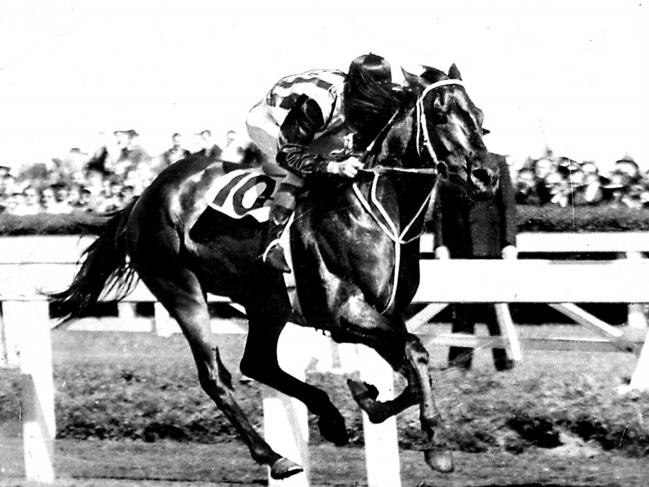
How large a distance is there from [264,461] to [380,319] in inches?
37.4

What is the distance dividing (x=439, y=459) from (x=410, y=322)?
189 centimetres

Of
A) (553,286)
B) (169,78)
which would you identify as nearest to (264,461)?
(553,286)

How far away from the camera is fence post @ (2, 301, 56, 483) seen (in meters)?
6.46

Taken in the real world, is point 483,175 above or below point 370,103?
below

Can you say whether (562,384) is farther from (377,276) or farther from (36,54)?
(36,54)

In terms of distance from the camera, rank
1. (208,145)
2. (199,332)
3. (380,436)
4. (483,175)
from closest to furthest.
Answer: (483,175) < (380,436) < (199,332) < (208,145)

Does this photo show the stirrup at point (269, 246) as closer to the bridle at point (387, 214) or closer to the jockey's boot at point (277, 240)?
the jockey's boot at point (277, 240)

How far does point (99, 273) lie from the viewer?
6.45 metres

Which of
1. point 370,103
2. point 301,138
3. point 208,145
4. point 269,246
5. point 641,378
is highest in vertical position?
point 370,103

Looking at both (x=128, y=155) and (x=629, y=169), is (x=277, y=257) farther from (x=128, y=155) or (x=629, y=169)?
(x=629, y=169)

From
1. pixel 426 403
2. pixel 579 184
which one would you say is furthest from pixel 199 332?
pixel 579 184

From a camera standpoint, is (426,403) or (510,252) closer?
(426,403)

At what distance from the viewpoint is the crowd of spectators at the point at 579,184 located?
287 inches

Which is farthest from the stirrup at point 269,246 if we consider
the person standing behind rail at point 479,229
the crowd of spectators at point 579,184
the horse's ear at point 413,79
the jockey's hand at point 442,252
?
the crowd of spectators at point 579,184
